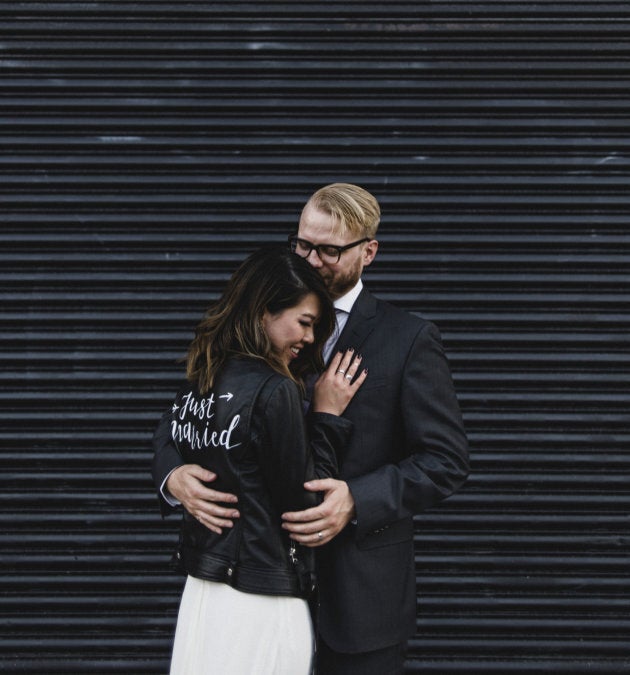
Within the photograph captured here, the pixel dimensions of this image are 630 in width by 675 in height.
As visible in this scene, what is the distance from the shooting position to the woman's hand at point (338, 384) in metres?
2.26

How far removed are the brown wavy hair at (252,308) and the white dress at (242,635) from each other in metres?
0.61

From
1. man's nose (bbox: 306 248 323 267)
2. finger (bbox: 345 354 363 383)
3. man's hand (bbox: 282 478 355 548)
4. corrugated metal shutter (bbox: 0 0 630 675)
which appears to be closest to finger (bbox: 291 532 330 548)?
man's hand (bbox: 282 478 355 548)

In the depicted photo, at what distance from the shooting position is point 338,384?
2.28m

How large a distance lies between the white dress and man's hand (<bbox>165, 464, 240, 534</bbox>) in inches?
7.6

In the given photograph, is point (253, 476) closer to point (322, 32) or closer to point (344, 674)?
point (344, 674)

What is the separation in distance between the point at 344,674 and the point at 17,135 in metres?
3.12

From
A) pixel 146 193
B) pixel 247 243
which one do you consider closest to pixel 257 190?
pixel 247 243

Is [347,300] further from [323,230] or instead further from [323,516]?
[323,516]

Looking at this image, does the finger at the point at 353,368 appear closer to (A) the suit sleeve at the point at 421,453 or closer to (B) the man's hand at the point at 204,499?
(A) the suit sleeve at the point at 421,453

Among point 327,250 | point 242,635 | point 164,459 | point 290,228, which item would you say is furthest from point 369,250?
point 242,635

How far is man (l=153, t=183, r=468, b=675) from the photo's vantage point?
2250 mm

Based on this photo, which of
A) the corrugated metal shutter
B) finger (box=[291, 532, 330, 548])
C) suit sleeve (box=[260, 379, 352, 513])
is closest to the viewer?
suit sleeve (box=[260, 379, 352, 513])

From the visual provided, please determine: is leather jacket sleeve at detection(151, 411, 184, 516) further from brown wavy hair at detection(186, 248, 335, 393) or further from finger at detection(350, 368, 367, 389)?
finger at detection(350, 368, 367, 389)

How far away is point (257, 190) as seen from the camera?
12.3 ft
